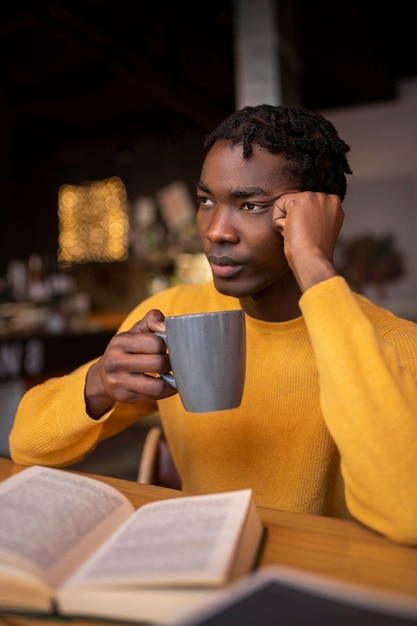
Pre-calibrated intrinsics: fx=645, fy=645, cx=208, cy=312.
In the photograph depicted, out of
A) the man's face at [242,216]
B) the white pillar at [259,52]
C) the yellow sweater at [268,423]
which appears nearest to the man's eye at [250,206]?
the man's face at [242,216]

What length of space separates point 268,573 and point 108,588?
13cm

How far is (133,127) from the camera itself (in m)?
6.49

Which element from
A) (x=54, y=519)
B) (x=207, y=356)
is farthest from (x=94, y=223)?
A: (x=54, y=519)

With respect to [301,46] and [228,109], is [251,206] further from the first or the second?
[228,109]

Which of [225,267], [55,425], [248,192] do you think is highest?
[248,192]

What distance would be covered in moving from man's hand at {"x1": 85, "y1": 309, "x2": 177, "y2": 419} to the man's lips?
0.12m

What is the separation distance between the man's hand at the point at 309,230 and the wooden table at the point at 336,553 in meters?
0.28

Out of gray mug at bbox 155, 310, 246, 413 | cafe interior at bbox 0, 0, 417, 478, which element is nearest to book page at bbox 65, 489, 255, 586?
gray mug at bbox 155, 310, 246, 413

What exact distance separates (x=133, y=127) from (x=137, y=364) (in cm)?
601

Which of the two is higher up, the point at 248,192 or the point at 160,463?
the point at 248,192

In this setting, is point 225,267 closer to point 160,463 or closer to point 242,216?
point 242,216

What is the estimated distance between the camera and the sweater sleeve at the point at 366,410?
705mm

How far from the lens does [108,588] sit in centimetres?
51

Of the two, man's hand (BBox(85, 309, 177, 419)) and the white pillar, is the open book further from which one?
the white pillar
